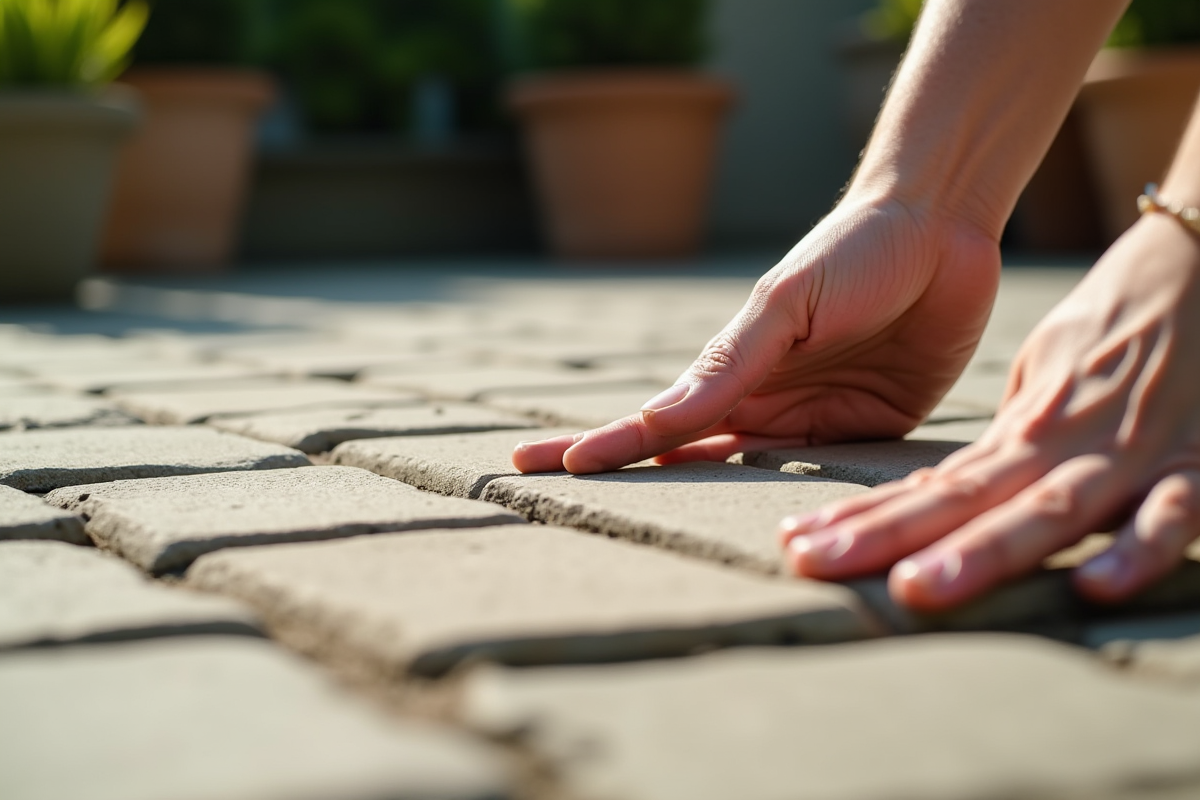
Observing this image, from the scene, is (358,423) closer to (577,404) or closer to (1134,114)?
(577,404)

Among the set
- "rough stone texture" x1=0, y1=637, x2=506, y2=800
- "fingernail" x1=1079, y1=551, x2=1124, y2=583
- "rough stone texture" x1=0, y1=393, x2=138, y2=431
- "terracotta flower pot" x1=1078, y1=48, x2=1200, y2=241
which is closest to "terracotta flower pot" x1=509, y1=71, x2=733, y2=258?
"terracotta flower pot" x1=1078, y1=48, x2=1200, y2=241

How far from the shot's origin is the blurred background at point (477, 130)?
515 centimetres

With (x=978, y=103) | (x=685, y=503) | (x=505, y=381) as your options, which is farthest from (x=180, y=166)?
(x=685, y=503)

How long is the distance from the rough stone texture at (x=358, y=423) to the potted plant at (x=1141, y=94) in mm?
4288

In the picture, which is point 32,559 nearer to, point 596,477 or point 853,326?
point 596,477

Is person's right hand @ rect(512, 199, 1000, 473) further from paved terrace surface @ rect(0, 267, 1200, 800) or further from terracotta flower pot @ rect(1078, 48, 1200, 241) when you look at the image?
terracotta flower pot @ rect(1078, 48, 1200, 241)

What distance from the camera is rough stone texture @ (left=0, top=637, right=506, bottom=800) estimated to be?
2.62ft

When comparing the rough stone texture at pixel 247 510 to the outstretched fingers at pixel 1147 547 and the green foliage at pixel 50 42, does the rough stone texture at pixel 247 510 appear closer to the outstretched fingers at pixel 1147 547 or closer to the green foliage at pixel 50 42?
the outstretched fingers at pixel 1147 547

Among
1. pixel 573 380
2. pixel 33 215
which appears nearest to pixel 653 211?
pixel 33 215

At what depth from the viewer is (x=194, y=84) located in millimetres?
6707

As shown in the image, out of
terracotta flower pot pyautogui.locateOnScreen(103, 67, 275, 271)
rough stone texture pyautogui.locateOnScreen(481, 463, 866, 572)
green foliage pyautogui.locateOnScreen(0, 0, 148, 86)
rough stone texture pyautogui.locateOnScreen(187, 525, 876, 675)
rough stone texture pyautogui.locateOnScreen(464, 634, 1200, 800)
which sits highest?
green foliage pyautogui.locateOnScreen(0, 0, 148, 86)

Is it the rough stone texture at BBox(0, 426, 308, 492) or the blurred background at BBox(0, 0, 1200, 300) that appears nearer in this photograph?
the rough stone texture at BBox(0, 426, 308, 492)

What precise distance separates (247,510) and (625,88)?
5.72 metres

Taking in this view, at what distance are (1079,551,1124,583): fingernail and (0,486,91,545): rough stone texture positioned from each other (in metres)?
0.97
